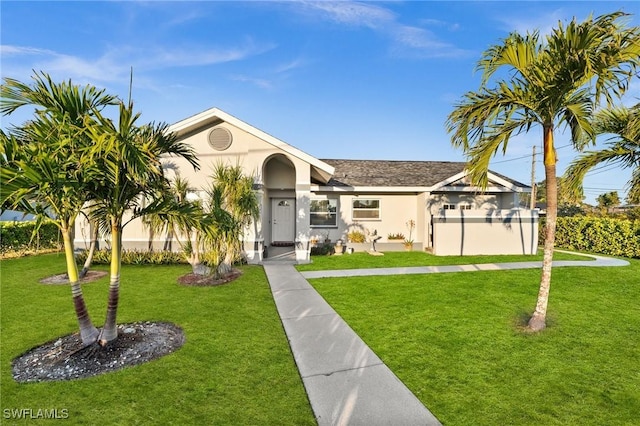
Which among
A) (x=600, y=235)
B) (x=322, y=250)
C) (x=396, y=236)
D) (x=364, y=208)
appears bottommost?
(x=322, y=250)

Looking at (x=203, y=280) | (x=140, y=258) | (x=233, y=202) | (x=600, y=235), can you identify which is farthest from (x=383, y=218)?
(x=140, y=258)

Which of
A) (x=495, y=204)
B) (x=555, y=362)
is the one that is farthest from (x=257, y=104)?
(x=555, y=362)

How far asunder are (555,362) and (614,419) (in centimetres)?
133

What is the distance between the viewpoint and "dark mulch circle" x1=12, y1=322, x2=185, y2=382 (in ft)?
13.7

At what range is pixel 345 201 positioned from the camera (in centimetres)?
1694

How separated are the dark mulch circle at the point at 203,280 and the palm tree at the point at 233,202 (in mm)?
373

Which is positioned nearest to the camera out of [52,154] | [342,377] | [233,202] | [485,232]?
[52,154]

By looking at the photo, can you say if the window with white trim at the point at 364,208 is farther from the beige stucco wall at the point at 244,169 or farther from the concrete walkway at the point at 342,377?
the concrete walkway at the point at 342,377

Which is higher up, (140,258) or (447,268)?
(140,258)

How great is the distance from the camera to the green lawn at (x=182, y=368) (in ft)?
11.1

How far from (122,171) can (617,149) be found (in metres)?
10.3
